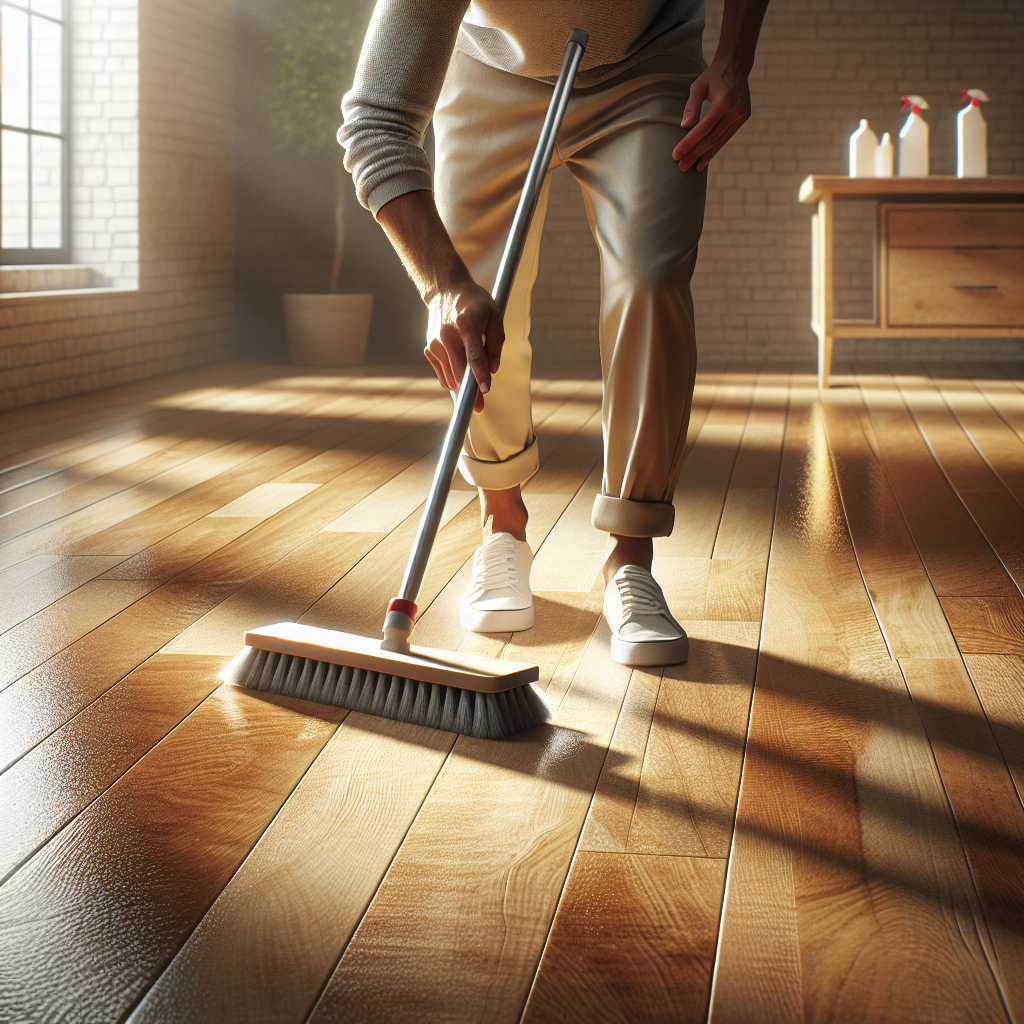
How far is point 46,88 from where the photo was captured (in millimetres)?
4805

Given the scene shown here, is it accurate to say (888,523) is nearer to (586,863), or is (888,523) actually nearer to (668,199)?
(668,199)

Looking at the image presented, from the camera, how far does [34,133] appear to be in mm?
4684

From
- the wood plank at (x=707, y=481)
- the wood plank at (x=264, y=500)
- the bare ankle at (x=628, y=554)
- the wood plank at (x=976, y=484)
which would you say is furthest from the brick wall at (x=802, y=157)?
the bare ankle at (x=628, y=554)

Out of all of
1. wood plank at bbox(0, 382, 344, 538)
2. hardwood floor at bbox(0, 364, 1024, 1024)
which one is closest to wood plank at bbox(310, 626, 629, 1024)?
hardwood floor at bbox(0, 364, 1024, 1024)

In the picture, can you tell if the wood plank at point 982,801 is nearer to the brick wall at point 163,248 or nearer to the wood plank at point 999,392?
the wood plank at point 999,392

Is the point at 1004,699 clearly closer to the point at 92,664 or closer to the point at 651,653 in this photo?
the point at 651,653

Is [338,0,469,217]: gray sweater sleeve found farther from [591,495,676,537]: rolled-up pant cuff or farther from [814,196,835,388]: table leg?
[814,196,835,388]: table leg

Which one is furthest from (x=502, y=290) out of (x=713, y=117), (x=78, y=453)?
(x=78, y=453)

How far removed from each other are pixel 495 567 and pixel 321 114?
14.3 feet

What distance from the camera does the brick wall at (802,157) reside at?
19.5 feet

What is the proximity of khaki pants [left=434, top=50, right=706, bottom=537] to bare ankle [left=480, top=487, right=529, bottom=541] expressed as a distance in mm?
84

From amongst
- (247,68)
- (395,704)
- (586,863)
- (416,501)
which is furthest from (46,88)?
(586,863)

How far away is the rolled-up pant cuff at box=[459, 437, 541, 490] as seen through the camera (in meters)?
1.65

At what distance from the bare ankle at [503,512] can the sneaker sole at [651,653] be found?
35 centimetres
